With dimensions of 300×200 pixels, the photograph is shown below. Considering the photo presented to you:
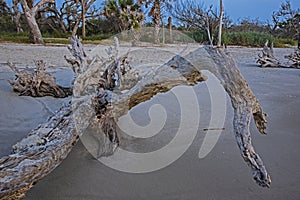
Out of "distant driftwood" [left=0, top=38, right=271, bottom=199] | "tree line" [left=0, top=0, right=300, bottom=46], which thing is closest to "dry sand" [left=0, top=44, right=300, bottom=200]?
"distant driftwood" [left=0, top=38, right=271, bottom=199]

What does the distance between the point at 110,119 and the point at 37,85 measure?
82.1 inches

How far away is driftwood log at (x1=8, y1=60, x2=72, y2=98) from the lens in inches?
152

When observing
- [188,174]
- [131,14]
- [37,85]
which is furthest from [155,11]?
[188,174]

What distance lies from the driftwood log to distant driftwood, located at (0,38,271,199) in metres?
1.46

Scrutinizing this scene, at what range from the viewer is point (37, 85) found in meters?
3.91

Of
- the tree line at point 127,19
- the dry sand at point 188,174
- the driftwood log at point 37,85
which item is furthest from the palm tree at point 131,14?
the dry sand at point 188,174

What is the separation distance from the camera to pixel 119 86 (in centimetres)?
339

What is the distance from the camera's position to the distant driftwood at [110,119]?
1324mm

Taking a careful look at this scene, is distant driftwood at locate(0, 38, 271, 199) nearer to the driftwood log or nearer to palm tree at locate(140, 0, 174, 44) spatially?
the driftwood log

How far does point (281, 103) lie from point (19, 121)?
2.97 metres

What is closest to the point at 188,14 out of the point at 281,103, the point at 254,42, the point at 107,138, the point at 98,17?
the point at 254,42

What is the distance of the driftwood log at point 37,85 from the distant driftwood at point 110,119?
4.80 ft

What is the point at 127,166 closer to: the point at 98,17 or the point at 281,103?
the point at 281,103

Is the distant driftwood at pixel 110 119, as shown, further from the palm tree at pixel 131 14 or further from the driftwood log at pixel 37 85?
the palm tree at pixel 131 14
